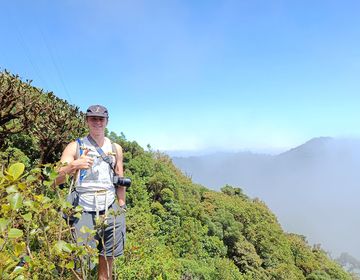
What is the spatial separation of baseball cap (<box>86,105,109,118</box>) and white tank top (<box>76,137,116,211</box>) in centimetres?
28

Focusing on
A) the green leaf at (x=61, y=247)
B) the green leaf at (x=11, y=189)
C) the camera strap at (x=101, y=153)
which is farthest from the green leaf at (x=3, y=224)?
the camera strap at (x=101, y=153)

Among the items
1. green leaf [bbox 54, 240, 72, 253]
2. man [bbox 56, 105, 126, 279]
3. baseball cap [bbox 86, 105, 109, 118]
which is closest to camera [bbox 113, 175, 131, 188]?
man [bbox 56, 105, 126, 279]

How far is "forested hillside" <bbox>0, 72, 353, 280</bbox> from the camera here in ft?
6.26

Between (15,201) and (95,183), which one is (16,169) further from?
(95,183)

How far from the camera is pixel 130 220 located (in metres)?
10.4

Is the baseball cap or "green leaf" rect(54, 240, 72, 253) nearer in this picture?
"green leaf" rect(54, 240, 72, 253)

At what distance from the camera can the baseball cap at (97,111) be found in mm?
3809

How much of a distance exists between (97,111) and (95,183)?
0.75 m

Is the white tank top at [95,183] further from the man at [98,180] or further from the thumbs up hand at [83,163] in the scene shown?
the thumbs up hand at [83,163]

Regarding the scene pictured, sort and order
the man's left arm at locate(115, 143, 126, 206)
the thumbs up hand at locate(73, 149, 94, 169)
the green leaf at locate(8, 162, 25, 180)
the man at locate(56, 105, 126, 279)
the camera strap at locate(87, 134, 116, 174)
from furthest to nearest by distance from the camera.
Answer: the man's left arm at locate(115, 143, 126, 206) → the camera strap at locate(87, 134, 116, 174) → the man at locate(56, 105, 126, 279) → the thumbs up hand at locate(73, 149, 94, 169) → the green leaf at locate(8, 162, 25, 180)

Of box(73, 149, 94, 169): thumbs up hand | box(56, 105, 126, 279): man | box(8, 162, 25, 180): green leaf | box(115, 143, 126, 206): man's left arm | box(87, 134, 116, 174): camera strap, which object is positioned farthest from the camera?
box(115, 143, 126, 206): man's left arm

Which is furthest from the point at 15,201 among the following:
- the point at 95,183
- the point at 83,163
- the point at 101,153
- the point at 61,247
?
the point at 101,153

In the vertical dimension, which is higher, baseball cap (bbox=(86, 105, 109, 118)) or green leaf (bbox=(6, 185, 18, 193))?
baseball cap (bbox=(86, 105, 109, 118))

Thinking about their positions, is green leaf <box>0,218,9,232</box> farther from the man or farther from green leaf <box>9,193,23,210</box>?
the man
